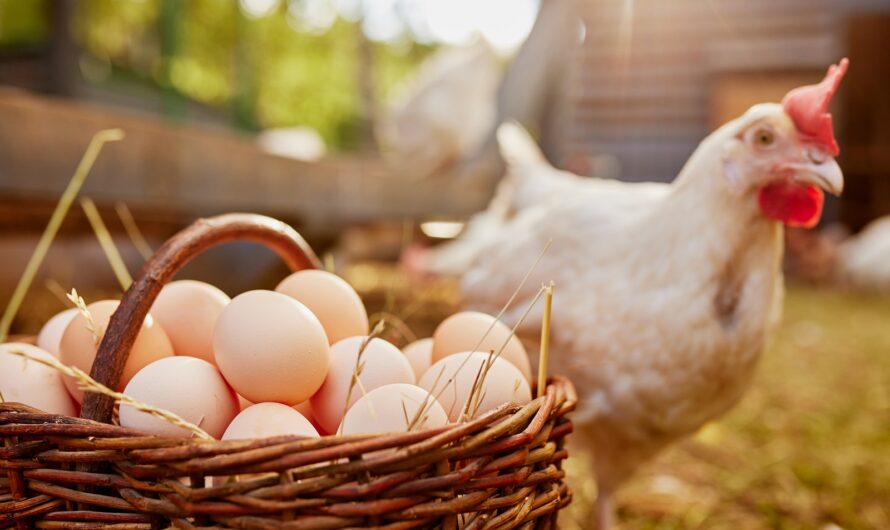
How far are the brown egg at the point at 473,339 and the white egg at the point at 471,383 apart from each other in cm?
9

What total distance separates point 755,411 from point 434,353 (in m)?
1.67

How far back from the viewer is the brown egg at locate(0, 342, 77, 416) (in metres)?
0.79

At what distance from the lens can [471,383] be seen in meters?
0.81

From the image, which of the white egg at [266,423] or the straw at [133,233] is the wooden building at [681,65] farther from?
the white egg at [266,423]

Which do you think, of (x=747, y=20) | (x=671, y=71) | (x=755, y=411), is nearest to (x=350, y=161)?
(x=755, y=411)

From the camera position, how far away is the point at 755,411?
7.34 ft

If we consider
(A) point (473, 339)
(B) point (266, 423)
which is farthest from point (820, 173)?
(B) point (266, 423)

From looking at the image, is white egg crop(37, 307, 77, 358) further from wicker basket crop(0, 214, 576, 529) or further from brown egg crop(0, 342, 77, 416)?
wicker basket crop(0, 214, 576, 529)

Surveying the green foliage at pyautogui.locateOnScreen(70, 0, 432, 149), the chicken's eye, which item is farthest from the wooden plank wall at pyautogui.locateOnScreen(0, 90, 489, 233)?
the green foliage at pyautogui.locateOnScreen(70, 0, 432, 149)

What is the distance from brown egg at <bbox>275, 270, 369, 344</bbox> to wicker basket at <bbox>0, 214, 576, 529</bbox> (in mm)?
229

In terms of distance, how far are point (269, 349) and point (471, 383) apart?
239mm

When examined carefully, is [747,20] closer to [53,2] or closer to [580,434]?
[53,2]

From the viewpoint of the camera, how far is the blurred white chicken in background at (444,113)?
445 cm

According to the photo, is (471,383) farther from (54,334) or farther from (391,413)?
(54,334)
